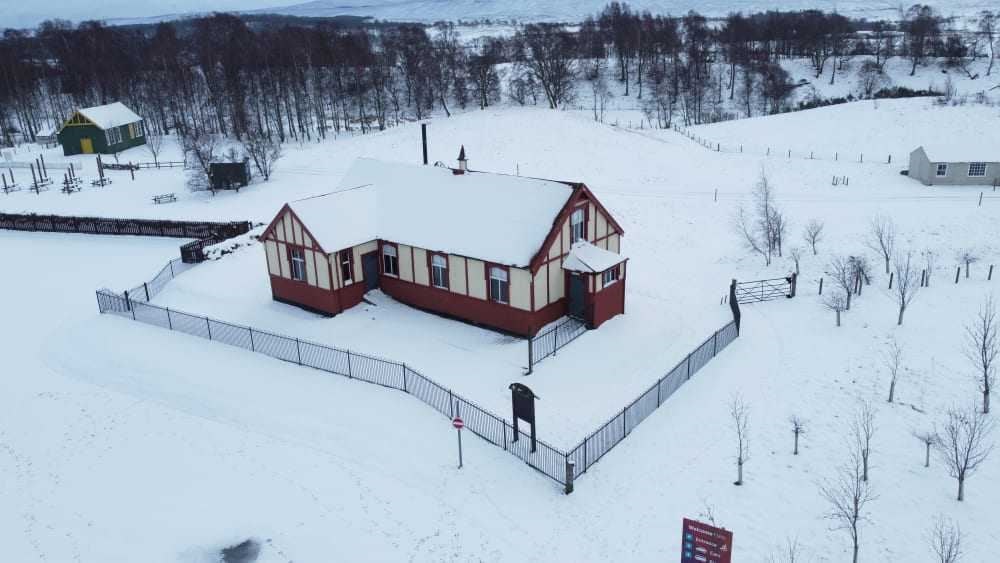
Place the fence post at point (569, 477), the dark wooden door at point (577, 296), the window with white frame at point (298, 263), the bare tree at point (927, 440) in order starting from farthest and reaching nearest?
the window with white frame at point (298, 263) < the dark wooden door at point (577, 296) < the bare tree at point (927, 440) < the fence post at point (569, 477)

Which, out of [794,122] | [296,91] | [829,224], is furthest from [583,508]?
[296,91]

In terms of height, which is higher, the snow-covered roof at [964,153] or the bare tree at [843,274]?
the snow-covered roof at [964,153]

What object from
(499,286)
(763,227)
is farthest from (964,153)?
(499,286)

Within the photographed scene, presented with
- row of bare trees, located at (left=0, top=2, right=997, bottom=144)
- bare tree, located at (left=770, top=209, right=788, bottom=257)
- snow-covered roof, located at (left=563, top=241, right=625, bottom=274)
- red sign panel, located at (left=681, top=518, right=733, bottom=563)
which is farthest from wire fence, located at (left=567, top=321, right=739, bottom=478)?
row of bare trees, located at (left=0, top=2, right=997, bottom=144)

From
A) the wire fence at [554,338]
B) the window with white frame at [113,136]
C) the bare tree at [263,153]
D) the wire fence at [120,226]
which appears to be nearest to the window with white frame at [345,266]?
the wire fence at [554,338]

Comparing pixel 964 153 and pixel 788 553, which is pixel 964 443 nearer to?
pixel 788 553

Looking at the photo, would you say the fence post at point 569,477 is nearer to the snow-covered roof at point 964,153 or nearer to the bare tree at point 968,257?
the bare tree at point 968,257
